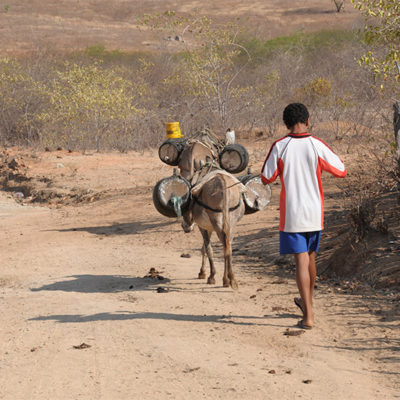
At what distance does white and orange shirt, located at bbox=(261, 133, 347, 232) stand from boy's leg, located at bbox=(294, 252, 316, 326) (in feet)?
0.92

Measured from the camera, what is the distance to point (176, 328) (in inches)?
243

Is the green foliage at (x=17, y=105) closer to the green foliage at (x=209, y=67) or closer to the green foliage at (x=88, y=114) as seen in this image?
the green foliage at (x=88, y=114)

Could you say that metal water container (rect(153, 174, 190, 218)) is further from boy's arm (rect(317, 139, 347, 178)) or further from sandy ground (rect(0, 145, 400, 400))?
boy's arm (rect(317, 139, 347, 178))

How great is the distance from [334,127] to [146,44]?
4156cm

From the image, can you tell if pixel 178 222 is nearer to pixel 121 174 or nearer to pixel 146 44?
pixel 121 174

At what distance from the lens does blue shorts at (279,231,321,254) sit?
5648 mm

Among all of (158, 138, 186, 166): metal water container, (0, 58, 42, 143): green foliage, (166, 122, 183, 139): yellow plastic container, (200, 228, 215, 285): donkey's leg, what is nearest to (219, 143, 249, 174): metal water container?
(158, 138, 186, 166): metal water container

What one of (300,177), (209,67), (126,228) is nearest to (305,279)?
(300,177)

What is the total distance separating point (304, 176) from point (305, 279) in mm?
899

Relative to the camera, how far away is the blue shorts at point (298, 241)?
5648 millimetres

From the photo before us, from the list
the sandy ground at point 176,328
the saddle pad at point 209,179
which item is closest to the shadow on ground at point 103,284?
the sandy ground at point 176,328

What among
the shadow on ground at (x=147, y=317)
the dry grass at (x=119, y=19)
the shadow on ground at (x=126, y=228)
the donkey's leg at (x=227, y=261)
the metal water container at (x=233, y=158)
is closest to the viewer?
the shadow on ground at (x=147, y=317)

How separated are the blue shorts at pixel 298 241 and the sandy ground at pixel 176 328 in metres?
0.78

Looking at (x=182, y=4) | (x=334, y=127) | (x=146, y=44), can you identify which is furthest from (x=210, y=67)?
(x=182, y=4)
